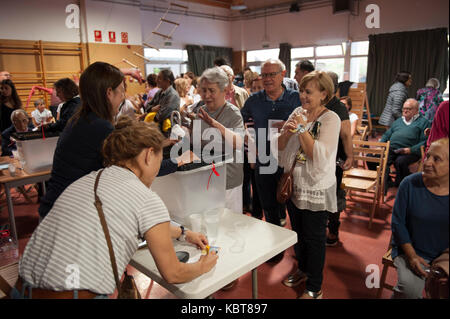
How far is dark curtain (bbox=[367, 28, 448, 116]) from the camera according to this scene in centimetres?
709

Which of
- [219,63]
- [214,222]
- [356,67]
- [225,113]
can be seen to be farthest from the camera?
[356,67]

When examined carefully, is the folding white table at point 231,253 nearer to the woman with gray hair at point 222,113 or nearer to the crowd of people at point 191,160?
the crowd of people at point 191,160

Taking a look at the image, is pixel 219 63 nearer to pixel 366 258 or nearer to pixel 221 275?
pixel 366 258

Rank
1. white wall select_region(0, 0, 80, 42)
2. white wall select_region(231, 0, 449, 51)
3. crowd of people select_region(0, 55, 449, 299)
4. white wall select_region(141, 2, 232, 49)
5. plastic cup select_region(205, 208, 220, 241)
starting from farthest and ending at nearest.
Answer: white wall select_region(141, 2, 232, 49), white wall select_region(231, 0, 449, 51), white wall select_region(0, 0, 80, 42), plastic cup select_region(205, 208, 220, 241), crowd of people select_region(0, 55, 449, 299)

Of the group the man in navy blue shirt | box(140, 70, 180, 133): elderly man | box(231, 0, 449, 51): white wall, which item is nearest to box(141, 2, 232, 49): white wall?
box(231, 0, 449, 51): white wall

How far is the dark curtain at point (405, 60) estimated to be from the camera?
7.09 metres

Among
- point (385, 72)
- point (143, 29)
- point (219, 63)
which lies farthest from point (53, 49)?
point (385, 72)

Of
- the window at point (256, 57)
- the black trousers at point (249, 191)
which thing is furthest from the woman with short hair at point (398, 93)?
the window at point (256, 57)

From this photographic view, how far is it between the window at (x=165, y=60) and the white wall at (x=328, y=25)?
7.63 feet

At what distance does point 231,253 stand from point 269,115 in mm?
1197

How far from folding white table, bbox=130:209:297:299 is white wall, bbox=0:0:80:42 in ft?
21.3

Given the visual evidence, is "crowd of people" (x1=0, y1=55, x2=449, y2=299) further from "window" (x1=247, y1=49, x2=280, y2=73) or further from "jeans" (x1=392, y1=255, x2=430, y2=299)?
"window" (x1=247, y1=49, x2=280, y2=73)

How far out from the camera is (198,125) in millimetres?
2004
